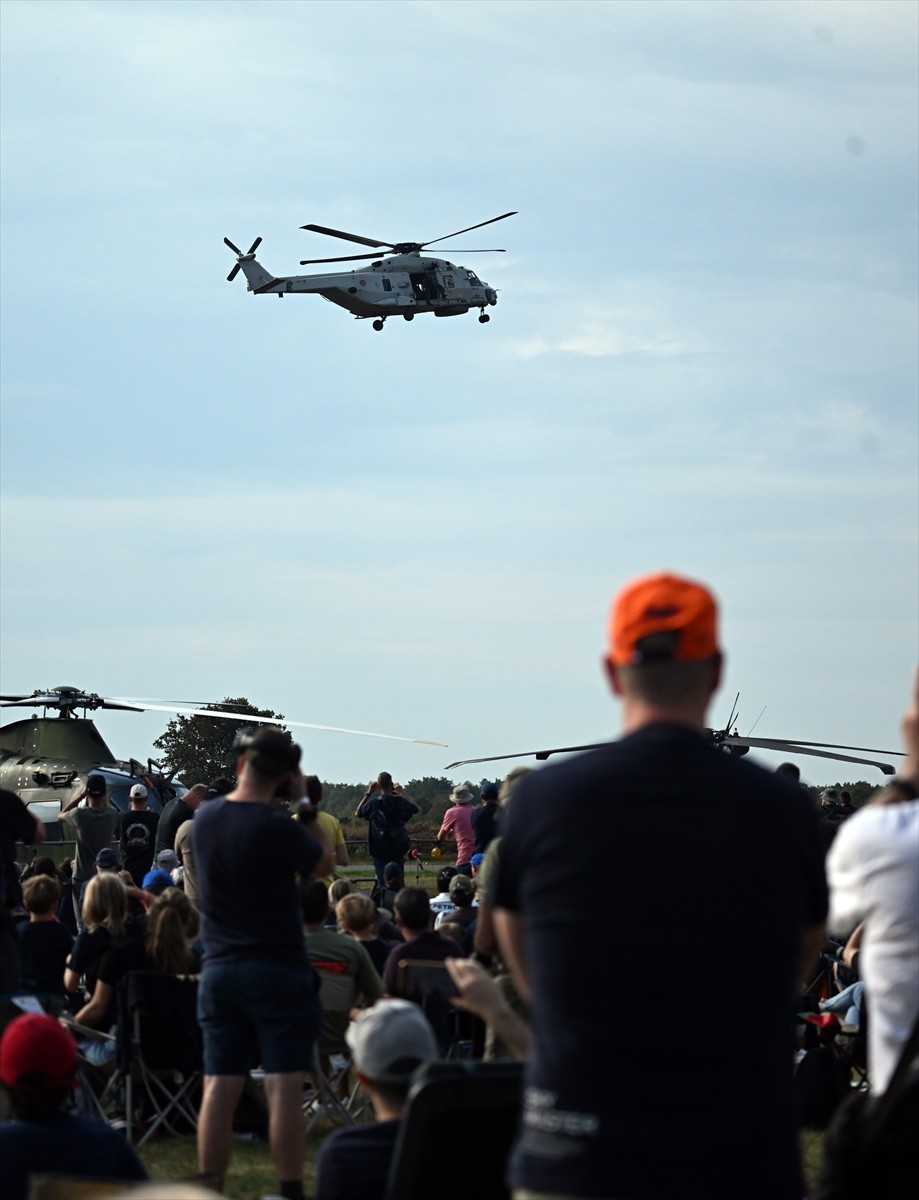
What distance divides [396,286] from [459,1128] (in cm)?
3239

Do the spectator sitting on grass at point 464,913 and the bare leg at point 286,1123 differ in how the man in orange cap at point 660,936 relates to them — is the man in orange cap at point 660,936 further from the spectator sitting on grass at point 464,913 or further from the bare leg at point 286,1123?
the spectator sitting on grass at point 464,913

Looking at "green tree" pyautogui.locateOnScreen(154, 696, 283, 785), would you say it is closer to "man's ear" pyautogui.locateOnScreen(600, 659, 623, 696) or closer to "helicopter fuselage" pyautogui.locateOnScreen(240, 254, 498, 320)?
"helicopter fuselage" pyautogui.locateOnScreen(240, 254, 498, 320)

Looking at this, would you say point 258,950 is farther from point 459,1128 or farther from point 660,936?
point 660,936

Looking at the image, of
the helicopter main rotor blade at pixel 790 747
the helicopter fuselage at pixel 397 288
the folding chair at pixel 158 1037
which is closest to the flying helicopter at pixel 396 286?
the helicopter fuselage at pixel 397 288

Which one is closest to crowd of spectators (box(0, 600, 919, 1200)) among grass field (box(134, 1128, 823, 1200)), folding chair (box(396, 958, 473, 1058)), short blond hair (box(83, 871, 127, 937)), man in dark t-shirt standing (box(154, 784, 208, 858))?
grass field (box(134, 1128, 823, 1200))

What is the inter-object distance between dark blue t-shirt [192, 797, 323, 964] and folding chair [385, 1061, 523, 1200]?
2384 millimetres

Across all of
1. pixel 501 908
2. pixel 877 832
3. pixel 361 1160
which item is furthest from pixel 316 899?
pixel 501 908

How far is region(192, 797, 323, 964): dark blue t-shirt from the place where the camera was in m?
5.60

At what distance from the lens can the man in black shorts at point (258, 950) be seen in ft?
18.5

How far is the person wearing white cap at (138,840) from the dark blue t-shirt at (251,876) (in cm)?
917

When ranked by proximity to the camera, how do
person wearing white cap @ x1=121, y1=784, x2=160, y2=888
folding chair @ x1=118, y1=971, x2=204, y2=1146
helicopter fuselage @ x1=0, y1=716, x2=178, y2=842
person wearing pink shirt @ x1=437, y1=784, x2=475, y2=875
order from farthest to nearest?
helicopter fuselage @ x1=0, y1=716, x2=178, y2=842 → person wearing pink shirt @ x1=437, y1=784, x2=475, y2=875 → person wearing white cap @ x1=121, y1=784, x2=160, y2=888 → folding chair @ x1=118, y1=971, x2=204, y2=1146

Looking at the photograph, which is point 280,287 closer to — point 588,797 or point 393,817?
point 393,817

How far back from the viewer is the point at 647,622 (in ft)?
8.91

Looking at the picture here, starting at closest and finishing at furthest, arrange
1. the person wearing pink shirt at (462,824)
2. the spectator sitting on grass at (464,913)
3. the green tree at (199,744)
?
the spectator sitting on grass at (464,913) < the person wearing pink shirt at (462,824) < the green tree at (199,744)
